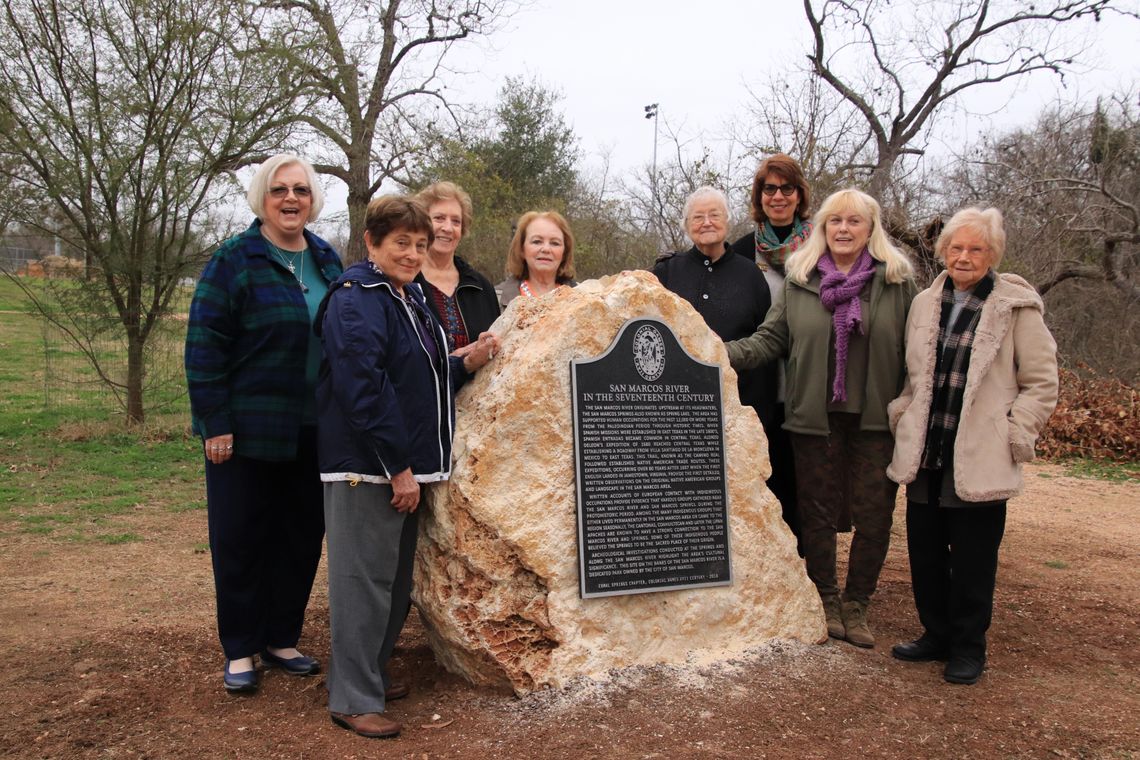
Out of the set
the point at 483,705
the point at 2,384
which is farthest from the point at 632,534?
the point at 2,384

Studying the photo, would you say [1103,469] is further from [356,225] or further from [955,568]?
[356,225]

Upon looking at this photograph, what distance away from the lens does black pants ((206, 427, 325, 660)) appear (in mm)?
3449

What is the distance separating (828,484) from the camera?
13.3 feet

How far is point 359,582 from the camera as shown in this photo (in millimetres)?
3107

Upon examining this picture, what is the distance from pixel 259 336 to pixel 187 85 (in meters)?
7.48

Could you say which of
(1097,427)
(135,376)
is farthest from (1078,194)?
(135,376)

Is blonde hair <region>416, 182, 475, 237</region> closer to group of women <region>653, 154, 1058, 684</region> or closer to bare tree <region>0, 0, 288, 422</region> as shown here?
group of women <region>653, 154, 1058, 684</region>

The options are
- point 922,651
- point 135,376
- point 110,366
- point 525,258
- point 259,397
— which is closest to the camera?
point 259,397

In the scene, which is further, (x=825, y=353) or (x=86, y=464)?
(x=86, y=464)

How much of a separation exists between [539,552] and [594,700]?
606mm

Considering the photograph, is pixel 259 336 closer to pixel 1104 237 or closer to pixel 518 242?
pixel 518 242

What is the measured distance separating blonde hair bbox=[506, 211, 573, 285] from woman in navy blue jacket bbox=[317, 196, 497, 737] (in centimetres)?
107

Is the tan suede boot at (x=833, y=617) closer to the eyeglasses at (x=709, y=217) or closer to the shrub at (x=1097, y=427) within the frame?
the eyeglasses at (x=709, y=217)

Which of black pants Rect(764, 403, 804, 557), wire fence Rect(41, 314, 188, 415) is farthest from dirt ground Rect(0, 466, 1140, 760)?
wire fence Rect(41, 314, 188, 415)
